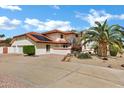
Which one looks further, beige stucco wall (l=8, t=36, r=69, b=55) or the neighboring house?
beige stucco wall (l=8, t=36, r=69, b=55)

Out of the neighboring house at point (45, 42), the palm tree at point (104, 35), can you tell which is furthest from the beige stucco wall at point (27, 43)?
the palm tree at point (104, 35)

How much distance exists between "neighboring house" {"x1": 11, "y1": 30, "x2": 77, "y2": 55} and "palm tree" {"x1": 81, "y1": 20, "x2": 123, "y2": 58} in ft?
26.6

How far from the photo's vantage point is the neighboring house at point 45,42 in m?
33.4

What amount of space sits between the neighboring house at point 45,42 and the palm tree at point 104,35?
26.6 ft

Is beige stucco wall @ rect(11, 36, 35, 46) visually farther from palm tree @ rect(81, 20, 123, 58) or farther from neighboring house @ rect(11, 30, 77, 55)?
palm tree @ rect(81, 20, 123, 58)

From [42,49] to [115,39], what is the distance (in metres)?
13.5

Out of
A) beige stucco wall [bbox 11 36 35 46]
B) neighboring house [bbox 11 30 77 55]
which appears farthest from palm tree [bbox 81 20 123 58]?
beige stucco wall [bbox 11 36 35 46]

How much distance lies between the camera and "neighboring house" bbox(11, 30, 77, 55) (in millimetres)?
33378

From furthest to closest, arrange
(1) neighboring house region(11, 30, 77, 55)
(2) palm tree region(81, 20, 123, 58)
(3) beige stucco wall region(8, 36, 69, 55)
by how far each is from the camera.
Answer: (3) beige stucco wall region(8, 36, 69, 55) < (1) neighboring house region(11, 30, 77, 55) < (2) palm tree region(81, 20, 123, 58)

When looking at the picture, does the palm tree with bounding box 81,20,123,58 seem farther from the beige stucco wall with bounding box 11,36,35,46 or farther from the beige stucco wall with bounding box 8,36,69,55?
the beige stucco wall with bounding box 11,36,35,46

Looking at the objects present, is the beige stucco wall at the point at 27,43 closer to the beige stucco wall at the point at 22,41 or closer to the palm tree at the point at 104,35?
the beige stucco wall at the point at 22,41

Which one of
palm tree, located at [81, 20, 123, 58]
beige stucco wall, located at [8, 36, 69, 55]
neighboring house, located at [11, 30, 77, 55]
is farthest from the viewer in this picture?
beige stucco wall, located at [8, 36, 69, 55]

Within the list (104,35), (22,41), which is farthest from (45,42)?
(104,35)
